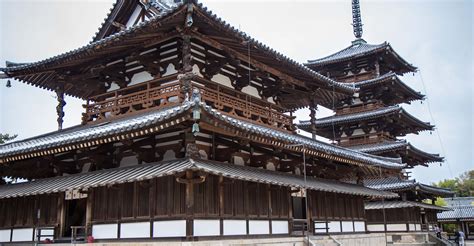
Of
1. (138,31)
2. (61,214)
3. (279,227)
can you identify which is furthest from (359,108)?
(61,214)

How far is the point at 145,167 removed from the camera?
15180mm

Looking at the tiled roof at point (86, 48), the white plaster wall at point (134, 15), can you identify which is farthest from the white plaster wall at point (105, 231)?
the white plaster wall at point (134, 15)

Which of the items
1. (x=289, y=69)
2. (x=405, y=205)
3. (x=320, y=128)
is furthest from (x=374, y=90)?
(x=289, y=69)

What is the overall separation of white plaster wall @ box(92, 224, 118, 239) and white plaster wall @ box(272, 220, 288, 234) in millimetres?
5834

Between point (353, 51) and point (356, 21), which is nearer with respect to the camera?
A: point (353, 51)

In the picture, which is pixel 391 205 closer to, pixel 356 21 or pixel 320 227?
pixel 320 227

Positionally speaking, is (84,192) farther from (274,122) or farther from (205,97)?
(274,122)

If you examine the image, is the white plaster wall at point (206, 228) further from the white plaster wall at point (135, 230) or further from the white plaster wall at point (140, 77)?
the white plaster wall at point (140, 77)

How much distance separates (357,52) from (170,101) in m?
25.7

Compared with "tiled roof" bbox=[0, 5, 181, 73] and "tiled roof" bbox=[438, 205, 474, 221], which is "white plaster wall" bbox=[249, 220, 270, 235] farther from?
"tiled roof" bbox=[438, 205, 474, 221]

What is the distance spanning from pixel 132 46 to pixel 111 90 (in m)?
3.09

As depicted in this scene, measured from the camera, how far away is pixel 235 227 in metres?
15.7

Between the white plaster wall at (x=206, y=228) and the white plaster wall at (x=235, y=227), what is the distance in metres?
0.42

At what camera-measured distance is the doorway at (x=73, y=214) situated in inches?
710
